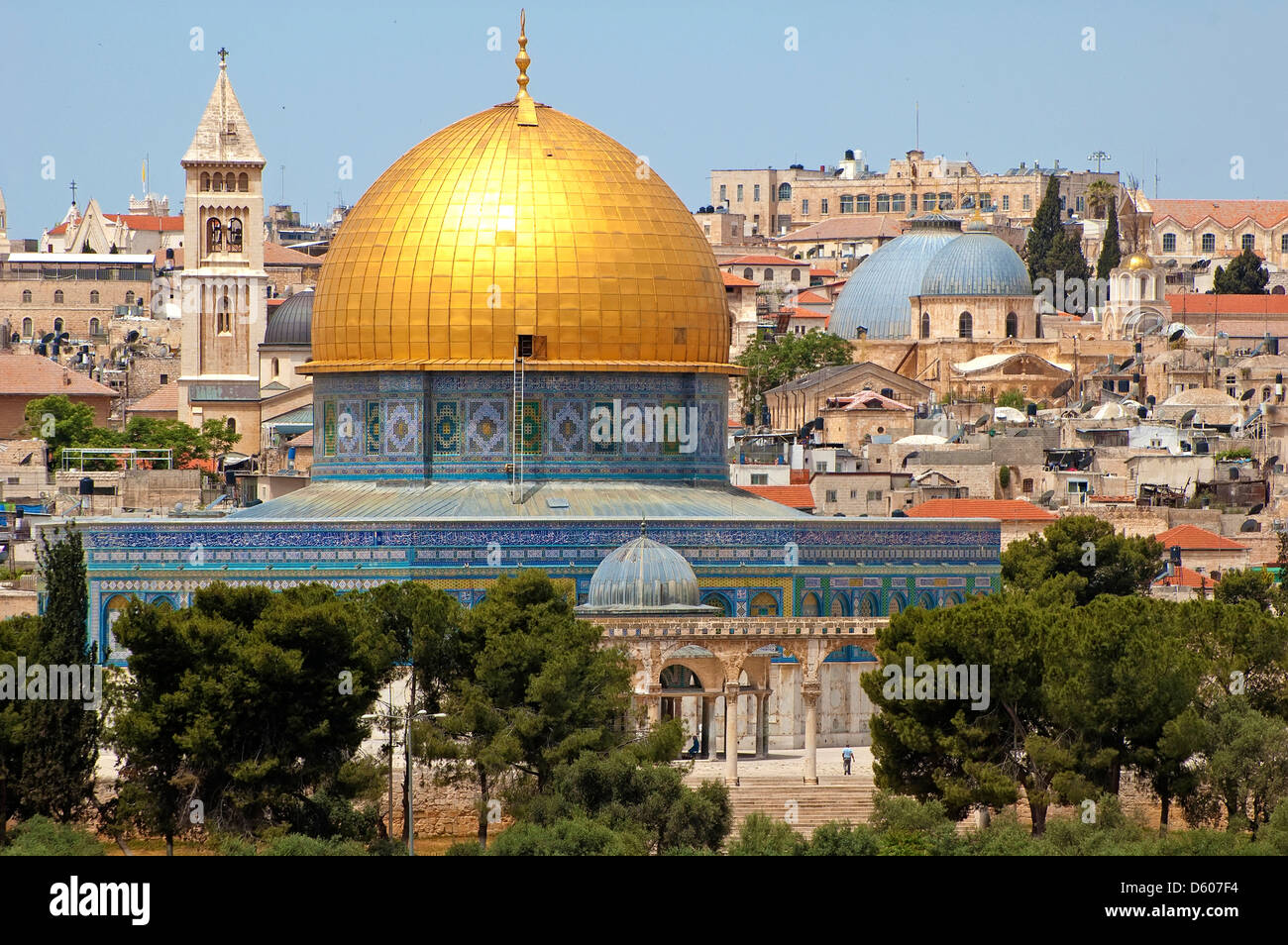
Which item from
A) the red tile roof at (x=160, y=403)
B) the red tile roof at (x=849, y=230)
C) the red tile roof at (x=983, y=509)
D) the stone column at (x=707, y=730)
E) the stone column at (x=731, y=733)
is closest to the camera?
the stone column at (x=731, y=733)

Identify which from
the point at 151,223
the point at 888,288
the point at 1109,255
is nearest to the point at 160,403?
the point at 888,288

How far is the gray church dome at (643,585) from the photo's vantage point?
117ft

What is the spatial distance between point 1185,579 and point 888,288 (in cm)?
4141

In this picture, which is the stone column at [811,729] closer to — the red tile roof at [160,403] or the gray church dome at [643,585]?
the gray church dome at [643,585]

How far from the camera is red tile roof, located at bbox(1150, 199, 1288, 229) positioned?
4902 inches

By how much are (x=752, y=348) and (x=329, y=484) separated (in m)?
45.7

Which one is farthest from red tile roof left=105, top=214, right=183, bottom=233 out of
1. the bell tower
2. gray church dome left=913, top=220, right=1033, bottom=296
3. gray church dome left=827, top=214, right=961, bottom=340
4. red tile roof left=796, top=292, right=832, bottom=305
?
gray church dome left=913, top=220, right=1033, bottom=296

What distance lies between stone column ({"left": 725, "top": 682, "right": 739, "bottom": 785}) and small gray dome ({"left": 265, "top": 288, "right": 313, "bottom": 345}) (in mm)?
47940

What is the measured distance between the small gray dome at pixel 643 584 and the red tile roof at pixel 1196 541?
19.3m

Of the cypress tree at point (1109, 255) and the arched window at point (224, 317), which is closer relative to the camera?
the arched window at point (224, 317)

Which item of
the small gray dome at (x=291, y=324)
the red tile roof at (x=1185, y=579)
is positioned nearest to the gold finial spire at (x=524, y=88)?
the red tile roof at (x=1185, y=579)

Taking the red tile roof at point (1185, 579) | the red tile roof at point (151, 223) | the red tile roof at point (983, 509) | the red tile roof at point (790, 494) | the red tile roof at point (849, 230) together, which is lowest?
the red tile roof at point (1185, 579)

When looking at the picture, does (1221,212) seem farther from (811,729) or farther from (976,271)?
(811,729)

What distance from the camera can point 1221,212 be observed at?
12575 cm
